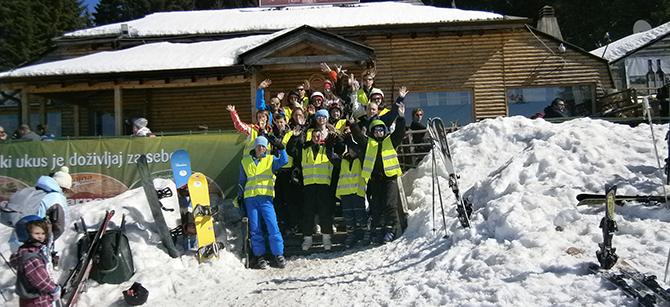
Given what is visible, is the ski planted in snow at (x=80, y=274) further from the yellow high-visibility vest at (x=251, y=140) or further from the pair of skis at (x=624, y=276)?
the pair of skis at (x=624, y=276)

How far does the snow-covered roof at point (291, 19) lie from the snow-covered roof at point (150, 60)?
1.62m

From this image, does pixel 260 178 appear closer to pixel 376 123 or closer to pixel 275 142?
pixel 275 142

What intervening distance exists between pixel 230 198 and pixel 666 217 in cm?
638

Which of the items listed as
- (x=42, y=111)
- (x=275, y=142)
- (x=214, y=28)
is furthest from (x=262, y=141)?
(x=42, y=111)

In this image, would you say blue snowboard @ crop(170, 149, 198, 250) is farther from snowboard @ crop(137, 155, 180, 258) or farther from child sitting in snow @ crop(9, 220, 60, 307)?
child sitting in snow @ crop(9, 220, 60, 307)

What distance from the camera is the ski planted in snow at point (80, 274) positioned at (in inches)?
216

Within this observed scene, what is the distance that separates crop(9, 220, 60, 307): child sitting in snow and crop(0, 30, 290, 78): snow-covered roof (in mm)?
8815

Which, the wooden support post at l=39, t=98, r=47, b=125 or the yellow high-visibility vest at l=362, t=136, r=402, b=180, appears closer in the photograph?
the yellow high-visibility vest at l=362, t=136, r=402, b=180

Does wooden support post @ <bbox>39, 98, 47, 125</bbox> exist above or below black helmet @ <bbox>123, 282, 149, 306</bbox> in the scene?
above

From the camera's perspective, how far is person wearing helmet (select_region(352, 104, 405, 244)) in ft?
23.4

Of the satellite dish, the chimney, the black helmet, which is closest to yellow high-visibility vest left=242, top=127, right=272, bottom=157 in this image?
the black helmet

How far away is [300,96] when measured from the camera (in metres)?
8.98

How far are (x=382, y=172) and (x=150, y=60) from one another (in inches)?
371

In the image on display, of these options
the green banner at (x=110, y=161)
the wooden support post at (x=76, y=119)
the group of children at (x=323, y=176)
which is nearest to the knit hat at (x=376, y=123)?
the group of children at (x=323, y=176)
